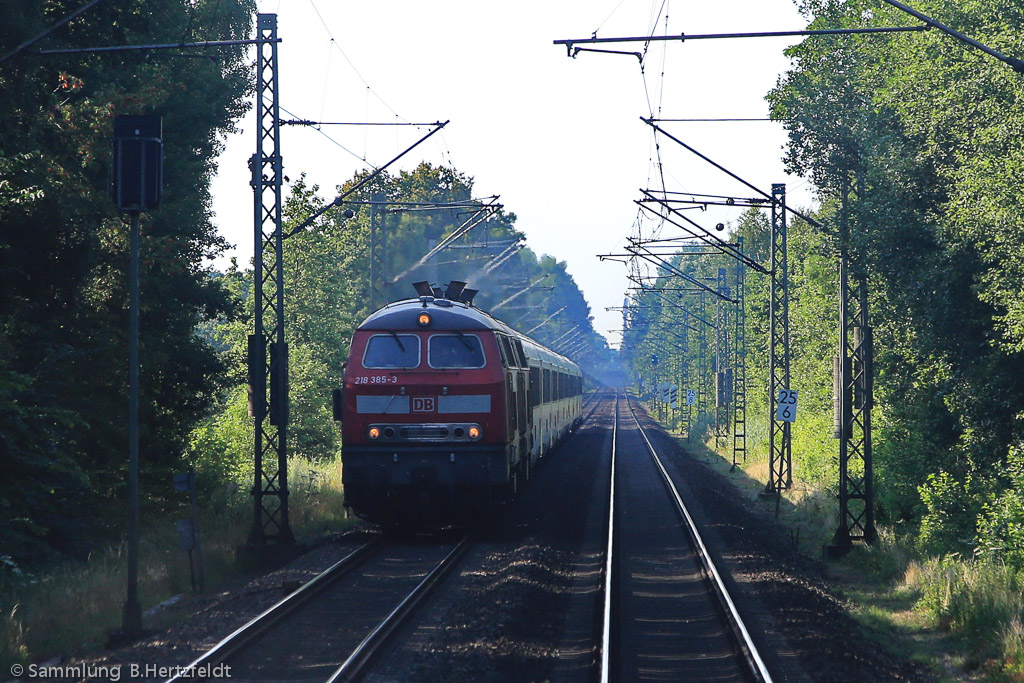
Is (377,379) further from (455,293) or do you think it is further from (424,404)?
(455,293)

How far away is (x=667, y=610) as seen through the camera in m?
11.9

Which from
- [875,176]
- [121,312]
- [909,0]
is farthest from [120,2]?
[909,0]

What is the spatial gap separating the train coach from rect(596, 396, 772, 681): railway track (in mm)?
2538

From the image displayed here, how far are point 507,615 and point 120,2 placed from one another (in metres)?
12.2

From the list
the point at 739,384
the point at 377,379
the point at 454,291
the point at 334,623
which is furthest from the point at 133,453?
the point at 739,384

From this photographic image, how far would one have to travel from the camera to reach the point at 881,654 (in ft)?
32.9

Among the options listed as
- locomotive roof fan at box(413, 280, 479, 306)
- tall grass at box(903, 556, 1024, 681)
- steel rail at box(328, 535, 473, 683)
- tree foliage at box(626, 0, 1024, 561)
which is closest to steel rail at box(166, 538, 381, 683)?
steel rail at box(328, 535, 473, 683)

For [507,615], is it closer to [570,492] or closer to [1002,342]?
[1002,342]

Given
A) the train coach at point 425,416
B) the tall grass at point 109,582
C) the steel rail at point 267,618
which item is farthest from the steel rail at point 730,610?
the tall grass at point 109,582

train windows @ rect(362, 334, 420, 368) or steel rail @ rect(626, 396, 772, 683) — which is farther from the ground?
train windows @ rect(362, 334, 420, 368)

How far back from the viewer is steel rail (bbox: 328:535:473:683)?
29.2 feet

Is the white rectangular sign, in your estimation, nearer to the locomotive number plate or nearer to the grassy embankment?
the grassy embankment

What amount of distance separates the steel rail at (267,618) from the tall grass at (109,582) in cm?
137

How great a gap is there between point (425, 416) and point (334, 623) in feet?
18.2
